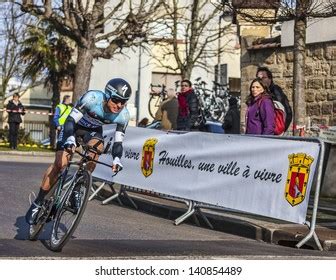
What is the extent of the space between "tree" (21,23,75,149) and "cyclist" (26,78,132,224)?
98.0 feet

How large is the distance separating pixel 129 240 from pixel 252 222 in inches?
83.8

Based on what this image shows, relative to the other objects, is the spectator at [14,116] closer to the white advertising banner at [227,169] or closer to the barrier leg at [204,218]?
the white advertising banner at [227,169]

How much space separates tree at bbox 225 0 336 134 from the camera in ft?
51.9

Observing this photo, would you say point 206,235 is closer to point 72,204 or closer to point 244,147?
point 244,147

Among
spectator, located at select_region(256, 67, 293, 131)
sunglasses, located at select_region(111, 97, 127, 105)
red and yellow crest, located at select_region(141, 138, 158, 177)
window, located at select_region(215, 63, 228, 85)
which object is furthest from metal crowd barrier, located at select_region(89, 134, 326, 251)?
window, located at select_region(215, 63, 228, 85)

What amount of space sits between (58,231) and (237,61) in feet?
120

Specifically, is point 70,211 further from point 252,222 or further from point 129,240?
point 252,222

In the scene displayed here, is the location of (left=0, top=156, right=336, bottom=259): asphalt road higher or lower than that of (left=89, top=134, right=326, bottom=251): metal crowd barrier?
lower

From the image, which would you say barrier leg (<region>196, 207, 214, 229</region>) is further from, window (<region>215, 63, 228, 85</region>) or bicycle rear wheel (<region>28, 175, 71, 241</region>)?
window (<region>215, 63, 228, 85</region>)

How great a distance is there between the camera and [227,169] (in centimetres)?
1259

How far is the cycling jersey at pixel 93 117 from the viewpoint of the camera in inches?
394

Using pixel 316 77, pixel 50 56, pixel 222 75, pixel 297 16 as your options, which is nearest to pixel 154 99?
pixel 222 75

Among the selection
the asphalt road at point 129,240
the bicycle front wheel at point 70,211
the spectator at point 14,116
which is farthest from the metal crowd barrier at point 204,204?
the spectator at point 14,116
